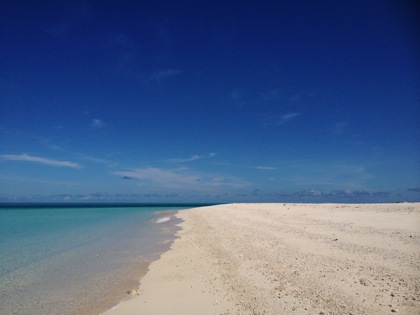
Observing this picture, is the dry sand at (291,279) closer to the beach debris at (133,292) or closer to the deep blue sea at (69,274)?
the beach debris at (133,292)

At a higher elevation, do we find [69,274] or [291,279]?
[291,279]

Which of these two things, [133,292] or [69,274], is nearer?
[133,292]

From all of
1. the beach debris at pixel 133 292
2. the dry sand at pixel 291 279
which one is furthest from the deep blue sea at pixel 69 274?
the dry sand at pixel 291 279

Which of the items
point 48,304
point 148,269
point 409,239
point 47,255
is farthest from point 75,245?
point 409,239

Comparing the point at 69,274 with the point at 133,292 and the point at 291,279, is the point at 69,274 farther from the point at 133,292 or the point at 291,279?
the point at 291,279

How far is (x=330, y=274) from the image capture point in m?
9.12

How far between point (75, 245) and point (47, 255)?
348 cm

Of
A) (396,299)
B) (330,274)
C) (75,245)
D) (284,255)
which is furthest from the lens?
(75,245)

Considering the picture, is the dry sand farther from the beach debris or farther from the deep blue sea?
the deep blue sea

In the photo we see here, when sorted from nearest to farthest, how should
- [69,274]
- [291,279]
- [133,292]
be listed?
[291,279] → [133,292] → [69,274]

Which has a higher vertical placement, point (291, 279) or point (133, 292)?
point (291, 279)

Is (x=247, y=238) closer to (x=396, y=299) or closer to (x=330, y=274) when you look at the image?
(x=330, y=274)

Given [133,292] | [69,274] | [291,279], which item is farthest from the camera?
[69,274]

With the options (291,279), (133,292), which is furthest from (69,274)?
(291,279)
